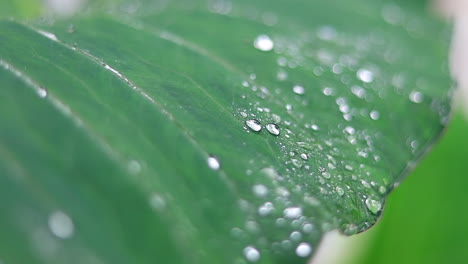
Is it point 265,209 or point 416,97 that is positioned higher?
point 416,97

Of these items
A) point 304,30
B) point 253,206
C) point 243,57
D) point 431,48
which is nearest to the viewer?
point 253,206

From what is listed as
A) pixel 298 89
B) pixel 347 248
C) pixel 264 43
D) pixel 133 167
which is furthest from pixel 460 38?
pixel 133 167

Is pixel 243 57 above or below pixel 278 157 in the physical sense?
above

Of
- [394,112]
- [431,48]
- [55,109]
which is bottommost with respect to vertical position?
[55,109]

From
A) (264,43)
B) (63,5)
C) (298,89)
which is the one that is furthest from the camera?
(63,5)

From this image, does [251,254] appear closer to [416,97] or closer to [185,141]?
[185,141]

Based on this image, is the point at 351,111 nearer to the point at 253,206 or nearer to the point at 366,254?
the point at 253,206

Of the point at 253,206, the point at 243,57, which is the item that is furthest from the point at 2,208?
the point at 243,57
